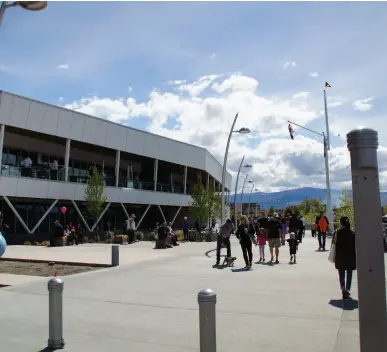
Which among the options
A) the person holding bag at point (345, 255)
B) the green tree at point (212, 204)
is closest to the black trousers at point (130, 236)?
the green tree at point (212, 204)

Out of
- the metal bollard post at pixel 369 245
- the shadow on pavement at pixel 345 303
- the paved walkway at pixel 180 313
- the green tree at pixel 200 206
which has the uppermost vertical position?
the green tree at pixel 200 206

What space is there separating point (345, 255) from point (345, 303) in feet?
2.93

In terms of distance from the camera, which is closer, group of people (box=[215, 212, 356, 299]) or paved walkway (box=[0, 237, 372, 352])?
paved walkway (box=[0, 237, 372, 352])

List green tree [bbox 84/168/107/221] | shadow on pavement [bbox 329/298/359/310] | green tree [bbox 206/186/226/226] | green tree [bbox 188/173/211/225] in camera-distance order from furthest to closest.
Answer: green tree [bbox 206/186/226/226] → green tree [bbox 188/173/211/225] → green tree [bbox 84/168/107/221] → shadow on pavement [bbox 329/298/359/310]

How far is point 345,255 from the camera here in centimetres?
814

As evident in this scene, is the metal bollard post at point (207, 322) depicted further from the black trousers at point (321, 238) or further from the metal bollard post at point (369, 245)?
the black trousers at point (321, 238)

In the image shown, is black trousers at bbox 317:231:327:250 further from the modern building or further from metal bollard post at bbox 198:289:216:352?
the modern building

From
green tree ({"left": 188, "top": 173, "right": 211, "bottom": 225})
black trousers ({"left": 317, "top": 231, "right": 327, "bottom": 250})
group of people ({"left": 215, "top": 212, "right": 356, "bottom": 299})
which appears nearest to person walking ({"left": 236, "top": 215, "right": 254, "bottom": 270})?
group of people ({"left": 215, "top": 212, "right": 356, "bottom": 299})

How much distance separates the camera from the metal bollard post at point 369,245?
348 cm

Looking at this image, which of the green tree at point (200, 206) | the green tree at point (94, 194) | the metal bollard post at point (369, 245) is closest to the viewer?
the metal bollard post at point (369, 245)

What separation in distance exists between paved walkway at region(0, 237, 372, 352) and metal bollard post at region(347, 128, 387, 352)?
1.98 meters

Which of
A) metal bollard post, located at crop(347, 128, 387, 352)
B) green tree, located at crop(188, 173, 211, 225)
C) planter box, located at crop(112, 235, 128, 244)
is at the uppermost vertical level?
green tree, located at crop(188, 173, 211, 225)

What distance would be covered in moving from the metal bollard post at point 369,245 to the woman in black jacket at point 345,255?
4809 millimetres

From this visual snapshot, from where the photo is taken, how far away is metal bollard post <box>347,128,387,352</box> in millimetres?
3477
